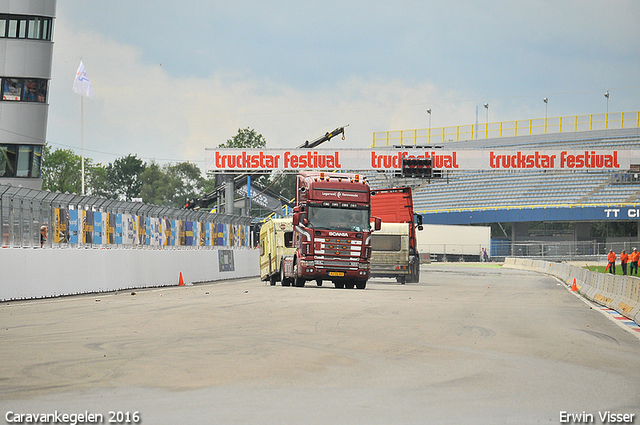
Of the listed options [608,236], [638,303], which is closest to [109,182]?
[608,236]

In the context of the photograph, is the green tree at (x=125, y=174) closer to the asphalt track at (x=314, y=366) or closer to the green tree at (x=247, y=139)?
the green tree at (x=247, y=139)

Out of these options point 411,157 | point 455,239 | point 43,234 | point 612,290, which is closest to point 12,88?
A: point 411,157

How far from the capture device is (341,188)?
1121 inches

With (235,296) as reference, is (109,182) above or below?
above

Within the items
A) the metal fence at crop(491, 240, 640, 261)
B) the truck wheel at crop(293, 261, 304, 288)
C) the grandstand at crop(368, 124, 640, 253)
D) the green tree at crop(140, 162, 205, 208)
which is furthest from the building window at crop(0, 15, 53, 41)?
the green tree at crop(140, 162, 205, 208)

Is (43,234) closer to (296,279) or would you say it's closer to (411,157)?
(296,279)

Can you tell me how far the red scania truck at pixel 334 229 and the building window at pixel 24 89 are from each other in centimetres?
2300

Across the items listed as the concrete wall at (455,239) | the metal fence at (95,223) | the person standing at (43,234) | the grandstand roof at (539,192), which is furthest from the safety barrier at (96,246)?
the concrete wall at (455,239)

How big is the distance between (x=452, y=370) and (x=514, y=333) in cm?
456

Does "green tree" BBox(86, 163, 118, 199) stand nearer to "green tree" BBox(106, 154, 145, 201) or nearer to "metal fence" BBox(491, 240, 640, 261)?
"green tree" BBox(106, 154, 145, 201)

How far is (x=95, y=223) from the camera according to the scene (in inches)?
1010

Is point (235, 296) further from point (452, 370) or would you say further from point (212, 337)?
point (452, 370)

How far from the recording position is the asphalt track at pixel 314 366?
22.3 feet

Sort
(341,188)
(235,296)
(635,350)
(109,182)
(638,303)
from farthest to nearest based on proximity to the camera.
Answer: (109,182)
(341,188)
(235,296)
(638,303)
(635,350)
